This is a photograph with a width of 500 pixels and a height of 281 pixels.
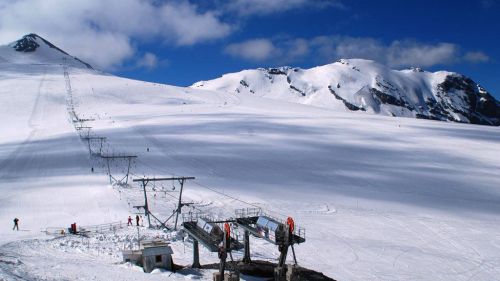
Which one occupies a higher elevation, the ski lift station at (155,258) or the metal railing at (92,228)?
the ski lift station at (155,258)

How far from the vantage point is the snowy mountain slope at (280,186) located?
28000 mm

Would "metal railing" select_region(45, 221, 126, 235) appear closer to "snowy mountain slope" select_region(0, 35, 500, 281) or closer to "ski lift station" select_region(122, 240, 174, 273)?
"snowy mountain slope" select_region(0, 35, 500, 281)

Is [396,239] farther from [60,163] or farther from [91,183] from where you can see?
[60,163]

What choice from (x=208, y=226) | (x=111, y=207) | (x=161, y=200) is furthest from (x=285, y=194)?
(x=208, y=226)

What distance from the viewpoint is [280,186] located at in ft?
154

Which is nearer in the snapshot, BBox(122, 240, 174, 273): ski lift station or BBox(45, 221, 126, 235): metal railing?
BBox(122, 240, 174, 273): ski lift station

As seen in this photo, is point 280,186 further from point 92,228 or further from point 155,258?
point 155,258

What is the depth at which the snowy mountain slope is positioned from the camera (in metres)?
28.0

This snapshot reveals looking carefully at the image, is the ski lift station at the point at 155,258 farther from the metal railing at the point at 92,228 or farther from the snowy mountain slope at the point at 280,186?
the metal railing at the point at 92,228

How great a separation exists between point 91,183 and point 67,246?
710 inches

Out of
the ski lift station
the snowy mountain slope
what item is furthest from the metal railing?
the ski lift station

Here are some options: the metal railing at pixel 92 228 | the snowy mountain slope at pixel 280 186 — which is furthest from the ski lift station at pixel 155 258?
the metal railing at pixel 92 228

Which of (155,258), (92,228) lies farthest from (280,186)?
(155,258)

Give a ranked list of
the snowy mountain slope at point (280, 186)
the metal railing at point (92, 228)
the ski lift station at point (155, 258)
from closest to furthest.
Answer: the ski lift station at point (155, 258)
the snowy mountain slope at point (280, 186)
the metal railing at point (92, 228)
